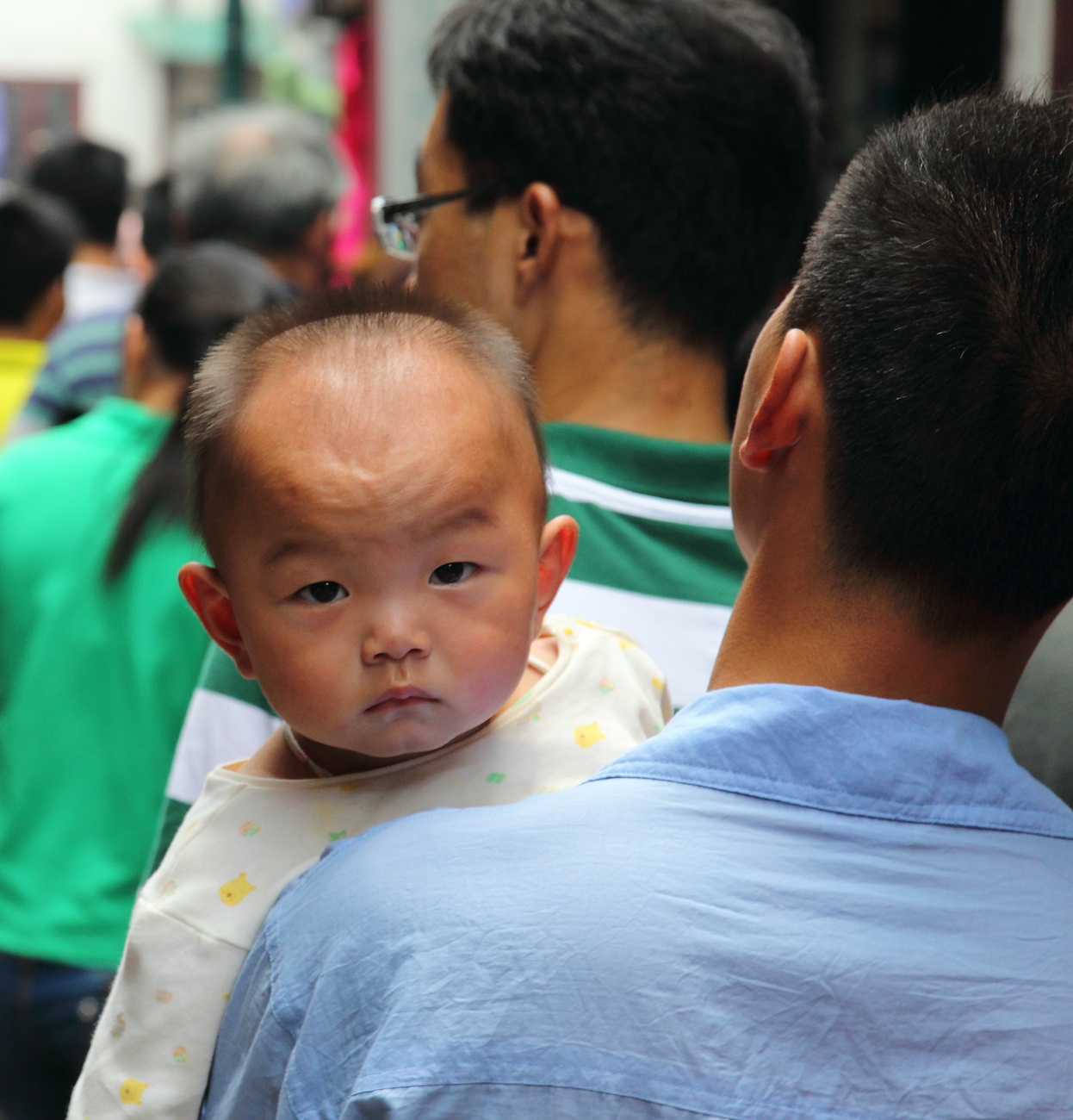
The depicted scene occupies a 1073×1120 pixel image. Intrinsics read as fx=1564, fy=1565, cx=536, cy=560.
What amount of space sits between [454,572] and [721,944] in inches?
22.6

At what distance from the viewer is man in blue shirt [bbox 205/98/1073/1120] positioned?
111cm

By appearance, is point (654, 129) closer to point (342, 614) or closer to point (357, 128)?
point (342, 614)

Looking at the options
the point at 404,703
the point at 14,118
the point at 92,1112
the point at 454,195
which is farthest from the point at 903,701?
the point at 14,118

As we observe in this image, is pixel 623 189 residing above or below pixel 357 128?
above

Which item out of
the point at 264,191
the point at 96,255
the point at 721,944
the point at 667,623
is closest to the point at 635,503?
the point at 667,623

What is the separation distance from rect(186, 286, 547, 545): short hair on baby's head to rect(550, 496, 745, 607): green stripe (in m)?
0.34

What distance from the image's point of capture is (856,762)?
4.07 ft

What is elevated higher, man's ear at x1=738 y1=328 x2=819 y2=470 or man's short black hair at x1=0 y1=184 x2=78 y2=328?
man's ear at x1=738 y1=328 x2=819 y2=470

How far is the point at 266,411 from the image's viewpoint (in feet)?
5.20

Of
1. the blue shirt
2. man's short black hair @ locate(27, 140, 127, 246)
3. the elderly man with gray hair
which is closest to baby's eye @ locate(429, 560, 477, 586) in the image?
the blue shirt

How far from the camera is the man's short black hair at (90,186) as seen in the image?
21.9 feet

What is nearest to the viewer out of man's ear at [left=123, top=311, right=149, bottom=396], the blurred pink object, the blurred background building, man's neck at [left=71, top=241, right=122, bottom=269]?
man's ear at [left=123, top=311, right=149, bottom=396]

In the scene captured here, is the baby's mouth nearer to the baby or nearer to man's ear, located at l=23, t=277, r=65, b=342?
the baby

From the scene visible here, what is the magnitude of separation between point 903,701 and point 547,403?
1172 mm
